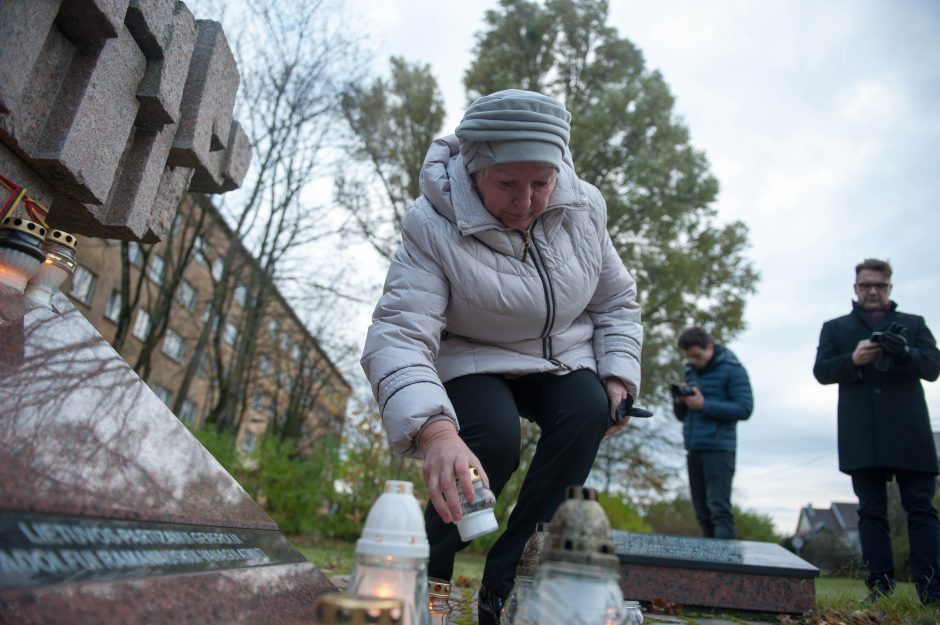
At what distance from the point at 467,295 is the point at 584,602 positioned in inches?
45.3

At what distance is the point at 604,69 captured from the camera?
16.5m

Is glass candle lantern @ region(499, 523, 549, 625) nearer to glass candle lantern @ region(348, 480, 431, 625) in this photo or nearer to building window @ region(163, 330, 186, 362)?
glass candle lantern @ region(348, 480, 431, 625)

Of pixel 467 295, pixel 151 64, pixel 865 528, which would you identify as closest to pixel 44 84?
pixel 151 64

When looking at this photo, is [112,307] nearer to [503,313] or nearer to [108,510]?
[503,313]

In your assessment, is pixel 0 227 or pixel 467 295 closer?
pixel 0 227

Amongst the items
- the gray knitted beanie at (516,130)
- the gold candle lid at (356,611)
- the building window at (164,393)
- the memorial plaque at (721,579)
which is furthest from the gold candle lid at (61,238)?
the building window at (164,393)

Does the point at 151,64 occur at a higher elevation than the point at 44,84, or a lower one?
higher

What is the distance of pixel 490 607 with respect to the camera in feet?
6.92

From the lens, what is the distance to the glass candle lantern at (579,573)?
119 cm

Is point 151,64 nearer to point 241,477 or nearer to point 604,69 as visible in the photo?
point 241,477

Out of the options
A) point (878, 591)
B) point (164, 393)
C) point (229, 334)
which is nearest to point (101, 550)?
point (878, 591)

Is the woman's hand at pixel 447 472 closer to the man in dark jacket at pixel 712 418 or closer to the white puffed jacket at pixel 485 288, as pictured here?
the white puffed jacket at pixel 485 288

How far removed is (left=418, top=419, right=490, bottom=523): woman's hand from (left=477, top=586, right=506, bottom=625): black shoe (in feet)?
1.86

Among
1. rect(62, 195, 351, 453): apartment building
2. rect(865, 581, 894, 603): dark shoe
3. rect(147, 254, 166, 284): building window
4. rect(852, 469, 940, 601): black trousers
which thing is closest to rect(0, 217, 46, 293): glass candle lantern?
rect(865, 581, 894, 603): dark shoe
